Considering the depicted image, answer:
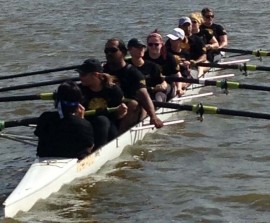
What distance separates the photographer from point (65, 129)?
8.27m

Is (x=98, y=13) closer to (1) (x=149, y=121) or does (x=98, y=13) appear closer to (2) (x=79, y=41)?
(2) (x=79, y=41)

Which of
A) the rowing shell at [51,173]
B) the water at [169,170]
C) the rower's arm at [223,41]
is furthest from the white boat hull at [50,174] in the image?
the rower's arm at [223,41]

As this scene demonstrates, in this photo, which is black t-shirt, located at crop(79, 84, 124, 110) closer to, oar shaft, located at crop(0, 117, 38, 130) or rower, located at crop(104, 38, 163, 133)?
rower, located at crop(104, 38, 163, 133)

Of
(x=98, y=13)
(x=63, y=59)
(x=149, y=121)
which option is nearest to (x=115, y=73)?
(x=149, y=121)

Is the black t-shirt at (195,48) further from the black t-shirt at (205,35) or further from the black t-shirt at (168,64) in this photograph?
the black t-shirt at (168,64)

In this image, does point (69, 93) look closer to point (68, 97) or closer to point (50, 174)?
point (68, 97)

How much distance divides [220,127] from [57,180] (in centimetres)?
372

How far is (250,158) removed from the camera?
9.91 m

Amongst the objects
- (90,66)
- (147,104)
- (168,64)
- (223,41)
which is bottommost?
(223,41)

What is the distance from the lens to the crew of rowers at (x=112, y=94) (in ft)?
27.3

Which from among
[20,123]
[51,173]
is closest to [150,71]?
[20,123]

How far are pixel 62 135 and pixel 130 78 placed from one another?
5.06 ft

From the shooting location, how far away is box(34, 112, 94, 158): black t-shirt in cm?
829

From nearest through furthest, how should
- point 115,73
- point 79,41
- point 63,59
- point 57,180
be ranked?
1. point 57,180
2. point 115,73
3. point 63,59
4. point 79,41
